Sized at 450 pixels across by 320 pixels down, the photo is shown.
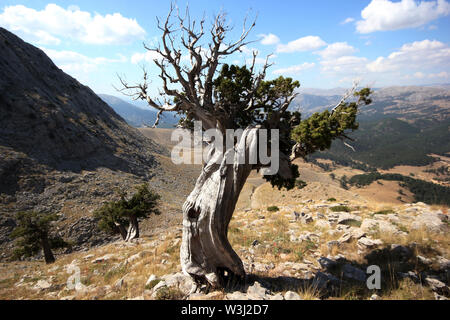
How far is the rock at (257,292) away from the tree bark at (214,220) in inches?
25.9

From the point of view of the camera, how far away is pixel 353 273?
881cm

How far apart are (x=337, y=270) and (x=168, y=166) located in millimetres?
74314

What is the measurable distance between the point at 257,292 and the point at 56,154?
62.1 m

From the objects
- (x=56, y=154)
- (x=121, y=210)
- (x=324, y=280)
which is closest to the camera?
(x=324, y=280)

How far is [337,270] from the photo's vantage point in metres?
9.30

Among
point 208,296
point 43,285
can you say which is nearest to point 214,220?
point 208,296

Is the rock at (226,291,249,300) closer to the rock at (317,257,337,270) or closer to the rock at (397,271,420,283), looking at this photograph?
the rock at (317,257,337,270)

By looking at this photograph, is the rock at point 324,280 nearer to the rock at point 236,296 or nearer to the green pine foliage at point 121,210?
the rock at point 236,296

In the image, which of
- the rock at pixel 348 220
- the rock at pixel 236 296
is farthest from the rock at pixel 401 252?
the rock at pixel 236 296

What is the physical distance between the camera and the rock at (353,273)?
8445mm

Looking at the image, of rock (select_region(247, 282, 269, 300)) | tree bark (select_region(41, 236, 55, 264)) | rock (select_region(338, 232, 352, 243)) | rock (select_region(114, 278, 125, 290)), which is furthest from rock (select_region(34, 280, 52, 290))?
rock (select_region(338, 232, 352, 243))

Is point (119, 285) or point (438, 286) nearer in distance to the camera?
point (438, 286)

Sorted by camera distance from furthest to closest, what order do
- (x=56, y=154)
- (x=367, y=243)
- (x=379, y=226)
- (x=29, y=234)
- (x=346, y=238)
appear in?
1. (x=56, y=154)
2. (x=29, y=234)
3. (x=379, y=226)
4. (x=346, y=238)
5. (x=367, y=243)

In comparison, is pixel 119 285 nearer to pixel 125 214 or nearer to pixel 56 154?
pixel 125 214
